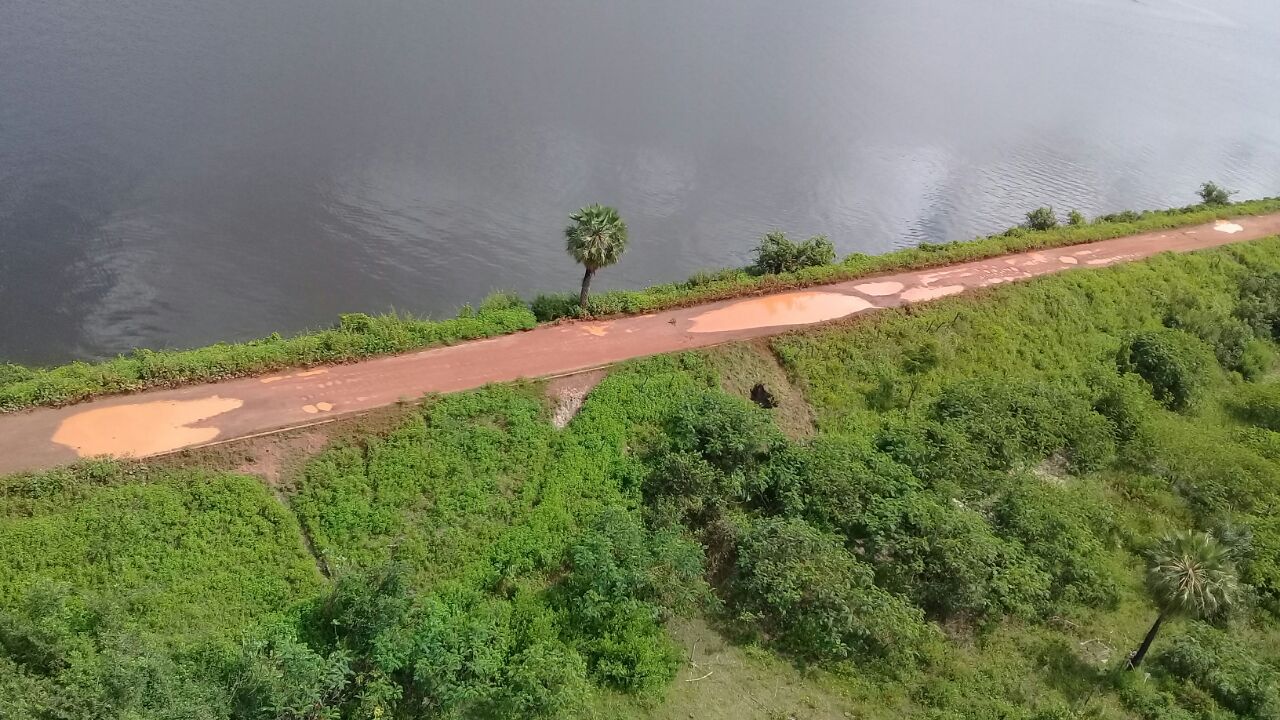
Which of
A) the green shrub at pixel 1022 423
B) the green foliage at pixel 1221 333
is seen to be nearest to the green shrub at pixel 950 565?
the green shrub at pixel 1022 423

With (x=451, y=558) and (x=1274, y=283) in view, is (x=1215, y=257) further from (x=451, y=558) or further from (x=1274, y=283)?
(x=451, y=558)

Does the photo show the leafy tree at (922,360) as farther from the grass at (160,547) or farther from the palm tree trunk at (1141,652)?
the grass at (160,547)

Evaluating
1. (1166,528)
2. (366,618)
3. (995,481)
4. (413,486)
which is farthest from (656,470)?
(1166,528)

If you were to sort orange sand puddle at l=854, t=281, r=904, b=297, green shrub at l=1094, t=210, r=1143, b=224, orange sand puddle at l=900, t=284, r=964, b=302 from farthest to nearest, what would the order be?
green shrub at l=1094, t=210, r=1143, b=224 < orange sand puddle at l=900, t=284, r=964, b=302 < orange sand puddle at l=854, t=281, r=904, b=297

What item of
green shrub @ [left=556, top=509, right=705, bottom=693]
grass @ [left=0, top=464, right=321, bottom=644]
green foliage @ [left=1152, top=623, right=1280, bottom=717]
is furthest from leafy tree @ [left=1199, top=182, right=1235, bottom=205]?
grass @ [left=0, top=464, right=321, bottom=644]

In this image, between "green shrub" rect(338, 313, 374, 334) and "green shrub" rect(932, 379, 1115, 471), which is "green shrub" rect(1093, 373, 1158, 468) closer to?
"green shrub" rect(932, 379, 1115, 471)

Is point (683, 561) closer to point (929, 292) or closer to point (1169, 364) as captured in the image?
point (929, 292)
